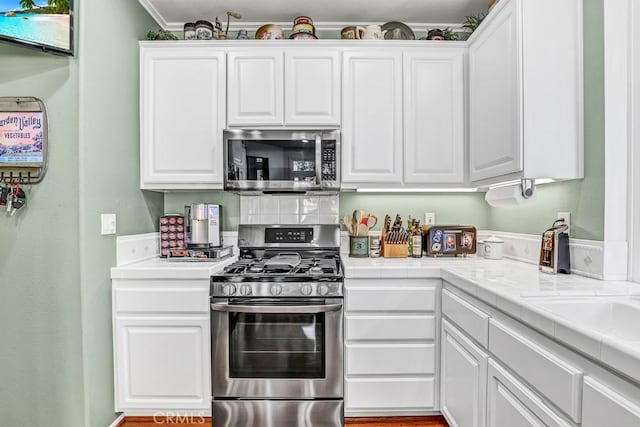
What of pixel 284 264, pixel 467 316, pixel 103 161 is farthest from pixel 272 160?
pixel 467 316

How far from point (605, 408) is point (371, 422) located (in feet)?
5.00

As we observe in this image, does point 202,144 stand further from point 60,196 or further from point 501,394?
point 501,394

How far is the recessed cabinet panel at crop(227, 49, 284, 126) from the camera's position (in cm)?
242

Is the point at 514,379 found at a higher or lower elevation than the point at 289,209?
lower

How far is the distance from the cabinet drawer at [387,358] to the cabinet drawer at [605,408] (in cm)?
119

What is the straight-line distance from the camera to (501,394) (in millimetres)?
1376

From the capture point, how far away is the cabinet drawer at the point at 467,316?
60.3 inches

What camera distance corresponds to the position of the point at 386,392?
2.11 meters

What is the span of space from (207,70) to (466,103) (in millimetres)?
1695

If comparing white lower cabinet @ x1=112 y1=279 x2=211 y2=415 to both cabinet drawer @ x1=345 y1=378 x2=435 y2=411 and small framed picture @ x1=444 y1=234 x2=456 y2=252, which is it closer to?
cabinet drawer @ x1=345 y1=378 x2=435 y2=411

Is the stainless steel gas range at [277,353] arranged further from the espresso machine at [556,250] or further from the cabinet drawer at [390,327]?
the espresso machine at [556,250]

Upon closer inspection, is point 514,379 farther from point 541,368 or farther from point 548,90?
point 548,90

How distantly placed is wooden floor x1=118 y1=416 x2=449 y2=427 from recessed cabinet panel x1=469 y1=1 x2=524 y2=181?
145 centimetres

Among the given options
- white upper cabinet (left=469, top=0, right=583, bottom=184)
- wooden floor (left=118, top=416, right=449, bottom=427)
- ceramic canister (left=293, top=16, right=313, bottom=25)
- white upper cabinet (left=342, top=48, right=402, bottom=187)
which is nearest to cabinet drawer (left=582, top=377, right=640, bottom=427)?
white upper cabinet (left=469, top=0, right=583, bottom=184)
